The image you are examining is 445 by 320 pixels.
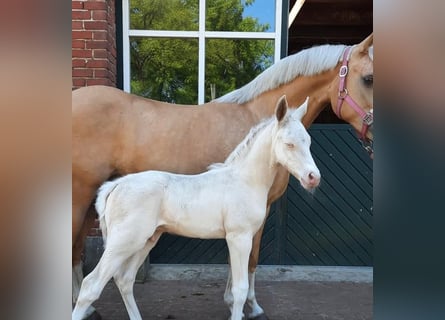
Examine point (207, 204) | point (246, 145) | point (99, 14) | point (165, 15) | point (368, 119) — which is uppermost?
point (165, 15)

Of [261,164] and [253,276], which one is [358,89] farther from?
[253,276]

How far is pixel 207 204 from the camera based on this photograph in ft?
7.39

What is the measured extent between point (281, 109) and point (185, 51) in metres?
2.43

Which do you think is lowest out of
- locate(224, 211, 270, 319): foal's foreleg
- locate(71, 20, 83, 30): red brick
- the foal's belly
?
locate(224, 211, 270, 319): foal's foreleg

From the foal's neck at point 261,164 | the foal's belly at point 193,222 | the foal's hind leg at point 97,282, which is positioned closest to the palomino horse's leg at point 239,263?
the foal's belly at point 193,222

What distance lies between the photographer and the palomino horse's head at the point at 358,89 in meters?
2.46

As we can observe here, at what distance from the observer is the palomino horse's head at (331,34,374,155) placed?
2465 millimetres

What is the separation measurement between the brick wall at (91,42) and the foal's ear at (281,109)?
220 cm

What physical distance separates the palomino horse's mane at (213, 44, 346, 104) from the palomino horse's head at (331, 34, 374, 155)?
0.34 ft

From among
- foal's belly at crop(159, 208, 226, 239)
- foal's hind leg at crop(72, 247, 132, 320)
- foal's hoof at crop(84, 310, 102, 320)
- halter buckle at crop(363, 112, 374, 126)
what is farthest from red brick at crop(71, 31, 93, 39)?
halter buckle at crop(363, 112, 374, 126)

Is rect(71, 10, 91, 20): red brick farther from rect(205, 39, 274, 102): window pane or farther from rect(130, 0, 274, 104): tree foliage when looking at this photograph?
rect(205, 39, 274, 102): window pane

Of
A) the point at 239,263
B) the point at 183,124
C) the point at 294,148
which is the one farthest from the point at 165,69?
the point at 239,263

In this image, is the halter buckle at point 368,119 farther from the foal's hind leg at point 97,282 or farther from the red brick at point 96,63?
the red brick at point 96,63

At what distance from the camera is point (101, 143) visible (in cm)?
269
